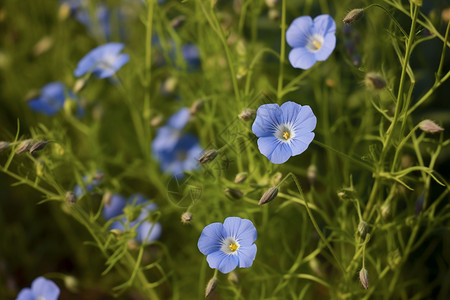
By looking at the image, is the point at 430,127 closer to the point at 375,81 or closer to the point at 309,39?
the point at 375,81

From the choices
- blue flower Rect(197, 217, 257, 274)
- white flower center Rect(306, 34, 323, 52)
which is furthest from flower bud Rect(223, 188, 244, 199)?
white flower center Rect(306, 34, 323, 52)

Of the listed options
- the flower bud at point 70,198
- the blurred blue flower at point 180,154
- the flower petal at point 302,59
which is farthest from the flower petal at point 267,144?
the blurred blue flower at point 180,154

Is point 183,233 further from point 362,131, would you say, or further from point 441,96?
point 441,96

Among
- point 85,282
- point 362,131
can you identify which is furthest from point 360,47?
point 85,282

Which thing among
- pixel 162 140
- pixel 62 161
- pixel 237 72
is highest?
pixel 237 72

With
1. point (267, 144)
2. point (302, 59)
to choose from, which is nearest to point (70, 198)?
point (267, 144)

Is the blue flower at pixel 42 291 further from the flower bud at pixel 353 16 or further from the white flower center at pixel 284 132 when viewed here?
the flower bud at pixel 353 16

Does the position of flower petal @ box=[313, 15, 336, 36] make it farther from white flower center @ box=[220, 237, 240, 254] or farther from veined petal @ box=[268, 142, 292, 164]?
white flower center @ box=[220, 237, 240, 254]
